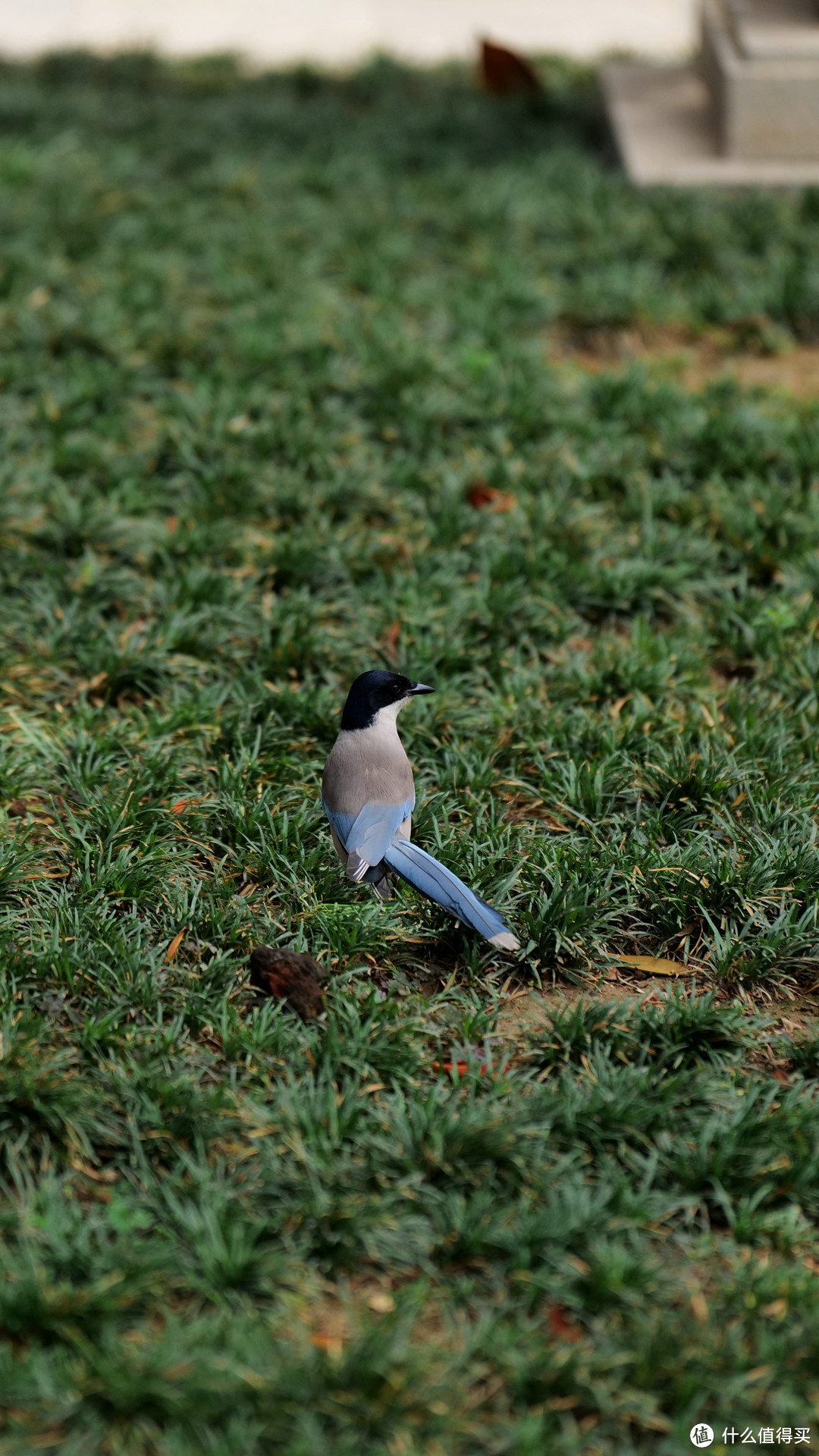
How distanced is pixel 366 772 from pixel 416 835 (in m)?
0.38

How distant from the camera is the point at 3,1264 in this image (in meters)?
2.65

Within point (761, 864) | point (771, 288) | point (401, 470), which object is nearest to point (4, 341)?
point (401, 470)

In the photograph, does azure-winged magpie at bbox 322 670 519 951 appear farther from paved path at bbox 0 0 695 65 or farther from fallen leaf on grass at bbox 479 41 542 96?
paved path at bbox 0 0 695 65

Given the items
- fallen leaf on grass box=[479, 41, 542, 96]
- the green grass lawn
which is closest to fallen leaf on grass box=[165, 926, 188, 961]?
the green grass lawn

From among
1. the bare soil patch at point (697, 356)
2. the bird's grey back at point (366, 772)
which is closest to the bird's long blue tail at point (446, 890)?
the bird's grey back at point (366, 772)

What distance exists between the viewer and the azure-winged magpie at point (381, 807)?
3320 millimetres

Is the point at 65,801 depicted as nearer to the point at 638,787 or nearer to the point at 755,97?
the point at 638,787

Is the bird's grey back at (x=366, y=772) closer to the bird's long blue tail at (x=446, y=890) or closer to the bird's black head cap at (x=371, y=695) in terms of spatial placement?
the bird's black head cap at (x=371, y=695)

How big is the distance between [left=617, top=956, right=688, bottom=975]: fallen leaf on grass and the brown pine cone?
79cm

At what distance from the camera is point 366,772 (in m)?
3.50

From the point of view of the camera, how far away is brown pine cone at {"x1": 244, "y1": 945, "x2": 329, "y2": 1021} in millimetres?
3266

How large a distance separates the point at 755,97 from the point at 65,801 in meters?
6.14

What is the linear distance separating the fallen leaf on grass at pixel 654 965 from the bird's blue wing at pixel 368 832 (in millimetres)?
669

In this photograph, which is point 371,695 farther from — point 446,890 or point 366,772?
point 446,890
